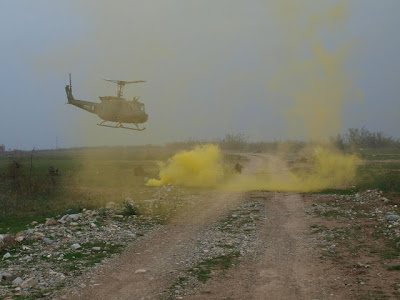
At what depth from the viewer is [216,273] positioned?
10.9m

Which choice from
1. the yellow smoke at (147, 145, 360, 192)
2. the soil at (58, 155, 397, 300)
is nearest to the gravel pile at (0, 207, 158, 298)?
the soil at (58, 155, 397, 300)

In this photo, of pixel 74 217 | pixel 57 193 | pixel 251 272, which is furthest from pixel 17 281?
pixel 57 193

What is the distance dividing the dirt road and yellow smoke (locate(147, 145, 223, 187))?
577 inches

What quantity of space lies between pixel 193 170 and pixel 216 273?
22971mm

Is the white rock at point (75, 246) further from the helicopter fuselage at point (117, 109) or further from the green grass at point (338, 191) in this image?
the helicopter fuselage at point (117, 109)

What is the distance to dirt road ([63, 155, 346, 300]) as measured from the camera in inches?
370

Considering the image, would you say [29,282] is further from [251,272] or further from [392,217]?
[392,217]

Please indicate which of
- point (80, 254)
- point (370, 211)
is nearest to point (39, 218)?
point (80, 254)

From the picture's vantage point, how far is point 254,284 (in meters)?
9.97

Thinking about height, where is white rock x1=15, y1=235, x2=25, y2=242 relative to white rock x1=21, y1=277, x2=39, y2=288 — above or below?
above

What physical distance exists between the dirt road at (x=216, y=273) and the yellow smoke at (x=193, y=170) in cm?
1467

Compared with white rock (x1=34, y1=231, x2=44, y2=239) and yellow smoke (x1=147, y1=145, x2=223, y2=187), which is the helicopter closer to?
yellow smoke (x1=147, y1=145, x2=223, y2=187)

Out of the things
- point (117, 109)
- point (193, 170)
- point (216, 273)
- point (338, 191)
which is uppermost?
point (117, 109)

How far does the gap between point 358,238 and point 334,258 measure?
9.10ft
